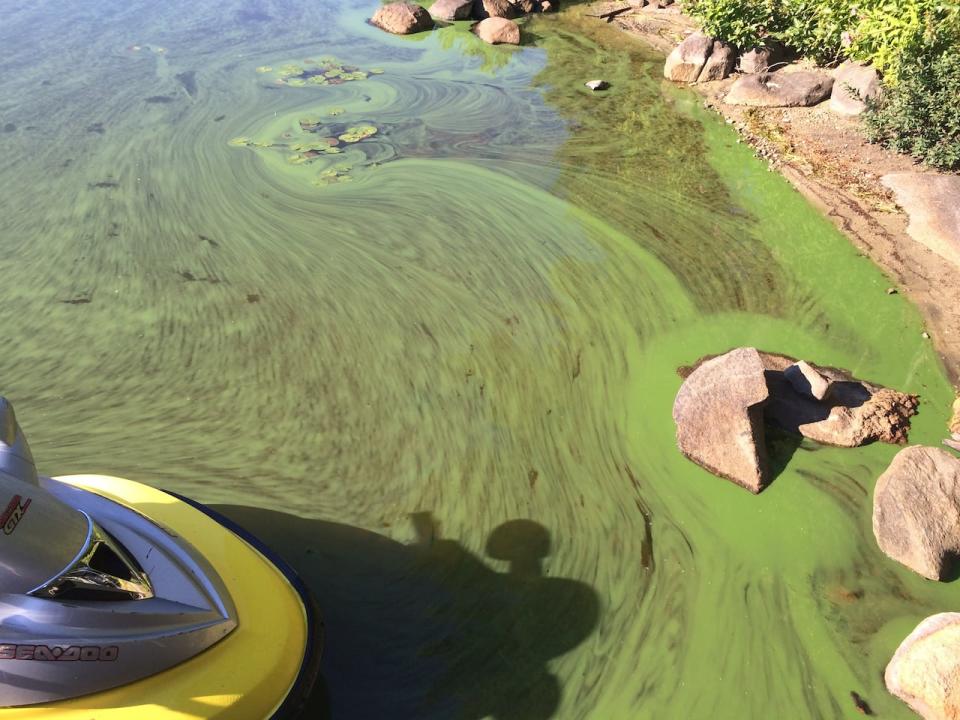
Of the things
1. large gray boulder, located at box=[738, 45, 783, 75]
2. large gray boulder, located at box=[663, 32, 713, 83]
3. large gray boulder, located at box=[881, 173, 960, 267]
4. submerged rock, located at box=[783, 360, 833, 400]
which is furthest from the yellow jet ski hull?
large gray boulder, located at box=[738, 45, 783, 75]

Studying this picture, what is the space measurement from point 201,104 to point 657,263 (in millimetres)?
3766

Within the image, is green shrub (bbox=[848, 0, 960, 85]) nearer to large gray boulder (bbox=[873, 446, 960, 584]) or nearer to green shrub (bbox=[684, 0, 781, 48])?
green shrub (bbox=[684, 0, 781, 48])

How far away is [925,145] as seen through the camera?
160 inches

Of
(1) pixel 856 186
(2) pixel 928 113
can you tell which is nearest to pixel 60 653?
(1) pixel 856 186

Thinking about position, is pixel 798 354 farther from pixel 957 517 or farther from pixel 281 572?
pixel 281 572

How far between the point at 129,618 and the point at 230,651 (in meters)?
0.25

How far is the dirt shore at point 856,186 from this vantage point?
3262 mm

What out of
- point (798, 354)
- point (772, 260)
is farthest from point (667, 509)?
point (772, 260)

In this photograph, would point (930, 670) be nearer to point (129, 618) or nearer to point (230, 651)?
point (230, 651)

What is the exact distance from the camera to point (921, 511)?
2244mm

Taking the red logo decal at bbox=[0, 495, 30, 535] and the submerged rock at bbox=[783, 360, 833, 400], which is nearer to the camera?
the red logo decal at bbox=[0, 495, 30, 535]

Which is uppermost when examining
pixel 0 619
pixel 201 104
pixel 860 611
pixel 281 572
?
pixel 201 104

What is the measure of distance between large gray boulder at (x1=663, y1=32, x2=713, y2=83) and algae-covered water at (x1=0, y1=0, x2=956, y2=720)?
0.22 metres

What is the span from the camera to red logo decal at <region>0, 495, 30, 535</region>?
1269 millimetres
